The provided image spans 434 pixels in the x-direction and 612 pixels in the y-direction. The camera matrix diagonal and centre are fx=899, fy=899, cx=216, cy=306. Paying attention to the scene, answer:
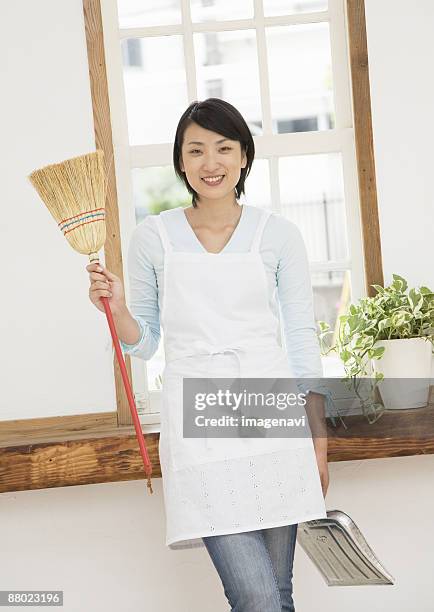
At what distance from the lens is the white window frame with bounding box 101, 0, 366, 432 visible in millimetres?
3088

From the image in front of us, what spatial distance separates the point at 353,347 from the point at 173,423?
0.94 meters

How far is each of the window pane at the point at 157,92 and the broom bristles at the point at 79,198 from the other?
1.06 meters

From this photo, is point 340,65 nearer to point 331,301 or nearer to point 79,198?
point 331,301

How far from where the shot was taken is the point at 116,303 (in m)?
2.11

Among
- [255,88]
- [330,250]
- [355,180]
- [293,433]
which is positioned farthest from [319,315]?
[293,433]

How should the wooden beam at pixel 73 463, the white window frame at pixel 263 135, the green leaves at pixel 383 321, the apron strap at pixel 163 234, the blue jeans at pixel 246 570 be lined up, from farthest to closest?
the white window frame at pixel 263 135 → the green leaves at pixel 383 321 → the wooden beam at pixel 73 463 → the apron strap at pixel 163 234 → the blue jeans at pixel 246 570

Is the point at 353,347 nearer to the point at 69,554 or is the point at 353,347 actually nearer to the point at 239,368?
the point at 239,368

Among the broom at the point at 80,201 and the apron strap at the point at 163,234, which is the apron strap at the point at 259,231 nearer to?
the apron strap at the point at 163,234

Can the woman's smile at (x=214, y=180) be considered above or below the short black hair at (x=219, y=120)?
below

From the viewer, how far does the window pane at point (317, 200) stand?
3.17 meters

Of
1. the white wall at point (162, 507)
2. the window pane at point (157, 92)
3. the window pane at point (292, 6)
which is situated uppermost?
the window pane at point (292, 6)

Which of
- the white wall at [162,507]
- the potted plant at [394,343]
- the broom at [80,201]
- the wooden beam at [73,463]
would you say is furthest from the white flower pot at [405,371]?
the broom at [80,201]

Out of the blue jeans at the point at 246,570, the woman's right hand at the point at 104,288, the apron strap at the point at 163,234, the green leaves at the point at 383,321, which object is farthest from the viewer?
the green leaves at the point at 383,321

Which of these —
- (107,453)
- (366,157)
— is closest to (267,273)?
(107,453)
